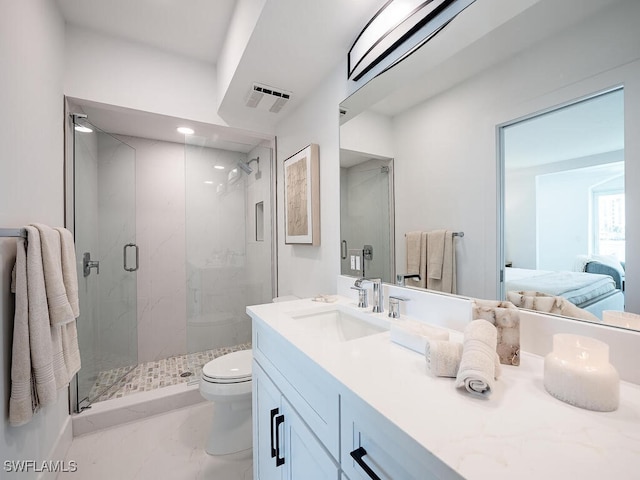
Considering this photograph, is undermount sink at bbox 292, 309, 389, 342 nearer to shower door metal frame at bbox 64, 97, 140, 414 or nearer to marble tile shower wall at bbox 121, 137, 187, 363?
shower door metal frame at bbox 64, 97, 140, 414

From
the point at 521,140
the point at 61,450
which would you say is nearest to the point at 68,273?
the point at 61,450

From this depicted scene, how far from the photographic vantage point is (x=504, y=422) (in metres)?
0.49

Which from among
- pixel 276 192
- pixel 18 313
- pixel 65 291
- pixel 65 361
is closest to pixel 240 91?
pixel 276 192

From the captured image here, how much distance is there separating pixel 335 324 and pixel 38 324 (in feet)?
4.08

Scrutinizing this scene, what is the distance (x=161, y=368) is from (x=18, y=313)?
69.1 inches

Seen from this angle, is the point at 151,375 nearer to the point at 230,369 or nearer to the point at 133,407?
the point at 133,407

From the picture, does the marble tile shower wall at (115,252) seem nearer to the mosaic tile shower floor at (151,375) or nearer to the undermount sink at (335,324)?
the mosaic tile shower floor at (151,375)

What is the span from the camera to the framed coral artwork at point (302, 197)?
69.1 inches

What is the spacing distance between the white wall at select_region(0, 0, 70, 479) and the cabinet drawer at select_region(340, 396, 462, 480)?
4.24 feet

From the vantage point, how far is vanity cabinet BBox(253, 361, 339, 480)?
757mm

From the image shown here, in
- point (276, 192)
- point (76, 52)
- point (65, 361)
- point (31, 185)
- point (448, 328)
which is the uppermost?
point (76, 52)

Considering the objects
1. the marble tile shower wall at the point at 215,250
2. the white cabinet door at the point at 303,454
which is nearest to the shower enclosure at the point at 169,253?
the marble tile shower wall at the point at 215,250

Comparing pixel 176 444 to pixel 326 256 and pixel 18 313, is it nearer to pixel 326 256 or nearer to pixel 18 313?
pixel 18 313

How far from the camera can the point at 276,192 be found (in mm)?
2389
